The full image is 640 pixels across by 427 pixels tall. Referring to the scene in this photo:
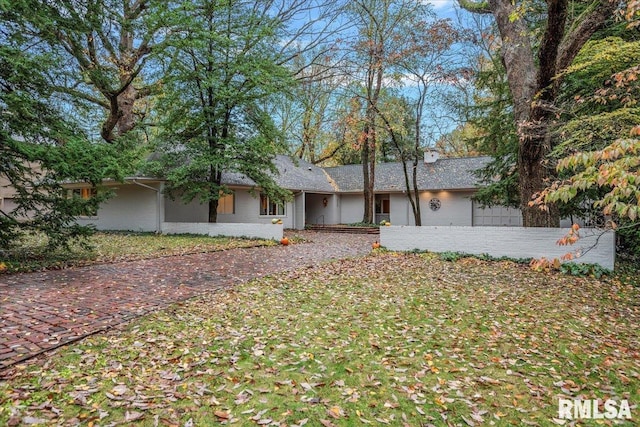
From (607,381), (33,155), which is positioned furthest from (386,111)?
(607,381)

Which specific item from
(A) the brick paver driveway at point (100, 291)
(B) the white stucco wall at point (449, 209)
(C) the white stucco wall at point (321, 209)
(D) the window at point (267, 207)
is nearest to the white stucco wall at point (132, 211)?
(D) the window at point (267, 207)

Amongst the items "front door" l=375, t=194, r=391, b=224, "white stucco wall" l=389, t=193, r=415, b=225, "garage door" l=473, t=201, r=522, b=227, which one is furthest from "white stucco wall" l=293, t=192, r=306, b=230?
"garage door" l=473, t=201, r=522, b=227

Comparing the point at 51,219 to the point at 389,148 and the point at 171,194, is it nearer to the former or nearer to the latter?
the point at 171,194

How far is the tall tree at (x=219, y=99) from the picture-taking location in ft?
45.8

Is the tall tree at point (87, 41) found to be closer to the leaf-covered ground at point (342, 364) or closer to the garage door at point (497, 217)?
the leaf-covered ground at point (342, 364)

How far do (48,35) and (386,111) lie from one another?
12.1 m

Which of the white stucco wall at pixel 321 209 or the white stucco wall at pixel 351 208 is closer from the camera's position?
the white stucco wall at pixel 351 208

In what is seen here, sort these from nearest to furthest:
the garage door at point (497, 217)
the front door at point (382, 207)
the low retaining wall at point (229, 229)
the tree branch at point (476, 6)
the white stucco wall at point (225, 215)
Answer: the tree branch at point (476, 6), the low retaining wall at point (229, 229), the white stucco wall at point (225, 215), the garage door at point (497, 217), the front door at point (382, 207)

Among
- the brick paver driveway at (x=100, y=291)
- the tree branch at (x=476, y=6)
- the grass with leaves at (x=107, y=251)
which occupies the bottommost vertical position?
the brick paver driveway at (x=100, y=291)

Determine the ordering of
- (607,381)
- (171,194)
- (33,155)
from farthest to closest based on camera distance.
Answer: (171,194)
(33,155)
(607,381)

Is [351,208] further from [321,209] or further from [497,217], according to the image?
[497,217]

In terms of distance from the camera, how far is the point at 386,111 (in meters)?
16.3

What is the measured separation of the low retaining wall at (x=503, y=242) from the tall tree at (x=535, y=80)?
0.59 m

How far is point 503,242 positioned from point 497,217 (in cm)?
1073
